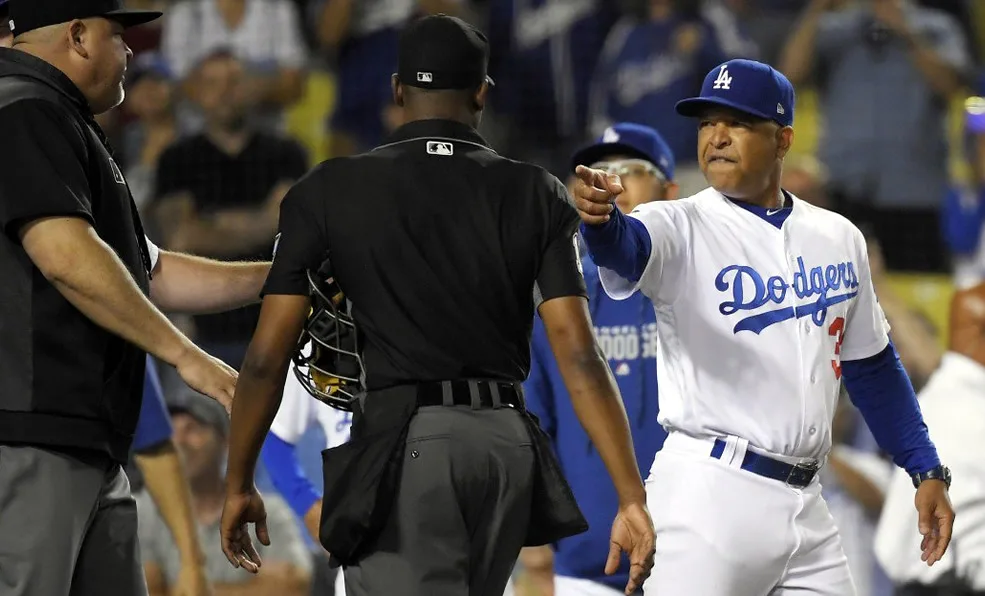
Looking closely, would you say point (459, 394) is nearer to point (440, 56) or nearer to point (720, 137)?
point (440, 56)

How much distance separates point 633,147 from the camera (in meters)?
4.51

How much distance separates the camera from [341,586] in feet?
15.0

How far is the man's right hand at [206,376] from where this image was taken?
2783 mm

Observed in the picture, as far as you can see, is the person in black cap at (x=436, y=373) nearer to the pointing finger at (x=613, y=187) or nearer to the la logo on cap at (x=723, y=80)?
the pointing finger at (x=613, y=187)

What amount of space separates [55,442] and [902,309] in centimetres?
542

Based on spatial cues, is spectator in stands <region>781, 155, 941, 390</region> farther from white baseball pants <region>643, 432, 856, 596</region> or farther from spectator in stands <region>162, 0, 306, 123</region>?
white baseball pants <region>643, 432, 856, 596</region>

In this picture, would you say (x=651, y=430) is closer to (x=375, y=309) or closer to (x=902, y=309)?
(x=375, y=309)

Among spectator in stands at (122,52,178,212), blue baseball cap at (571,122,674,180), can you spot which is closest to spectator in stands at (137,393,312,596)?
spectator in stands at (122,52,178,212)

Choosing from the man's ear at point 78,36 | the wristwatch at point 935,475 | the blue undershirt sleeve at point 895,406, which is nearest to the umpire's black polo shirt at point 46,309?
the man's ear at point 78,36

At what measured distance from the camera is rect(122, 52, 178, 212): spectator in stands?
7.84 meters

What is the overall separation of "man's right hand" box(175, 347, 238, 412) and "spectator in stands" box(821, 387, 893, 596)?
174 inches

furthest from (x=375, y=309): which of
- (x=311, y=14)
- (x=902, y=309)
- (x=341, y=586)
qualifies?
(x=311, y=14)

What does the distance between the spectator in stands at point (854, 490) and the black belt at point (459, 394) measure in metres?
4.19

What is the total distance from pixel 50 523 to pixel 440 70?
1161 millimetres
